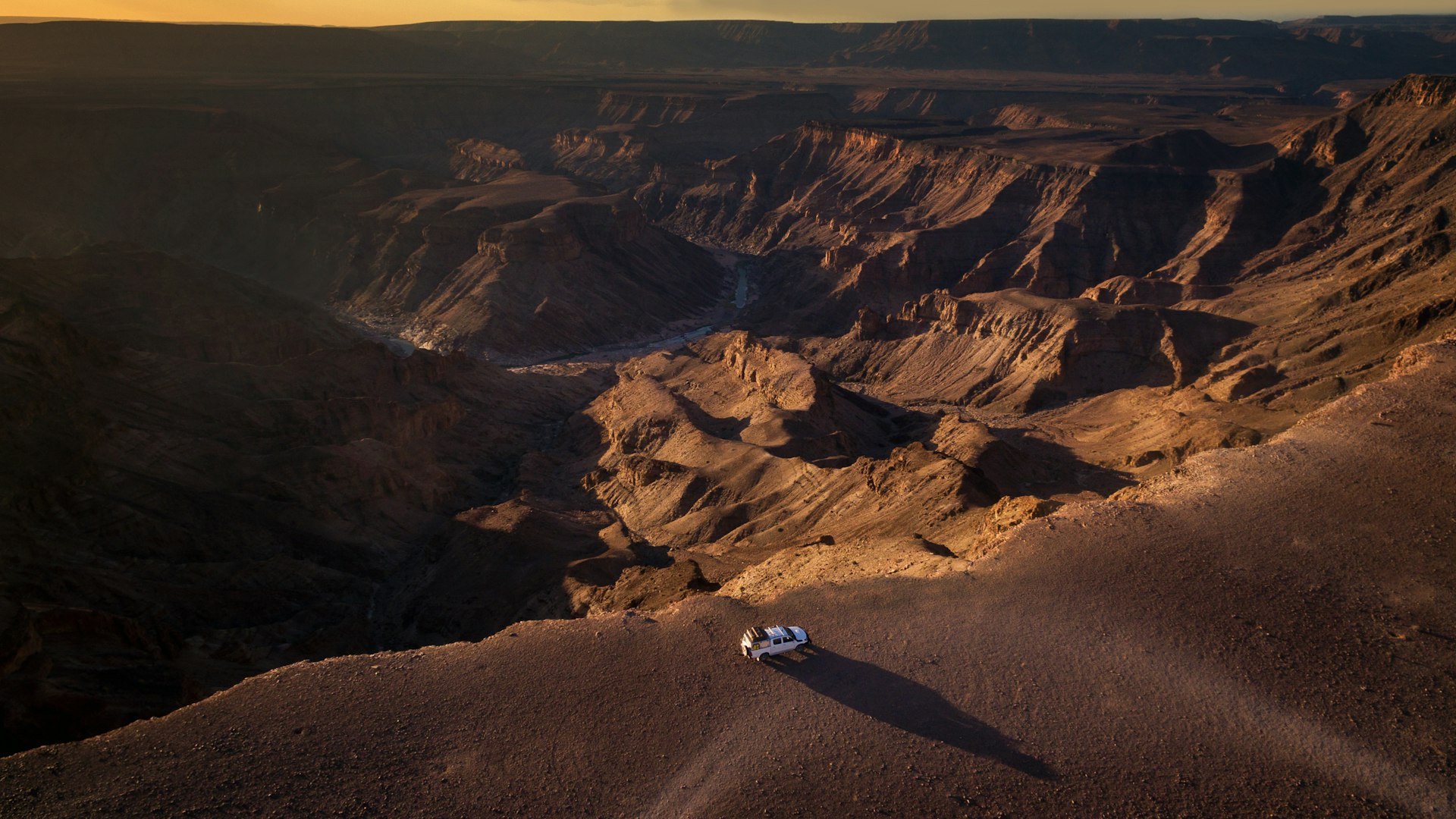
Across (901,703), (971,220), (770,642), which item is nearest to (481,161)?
(971,220)

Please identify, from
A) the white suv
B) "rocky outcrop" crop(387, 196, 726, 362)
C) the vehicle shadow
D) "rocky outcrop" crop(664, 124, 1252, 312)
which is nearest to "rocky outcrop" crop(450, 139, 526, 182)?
"rocky outcrop" crop(664, 124, 1252, 312)

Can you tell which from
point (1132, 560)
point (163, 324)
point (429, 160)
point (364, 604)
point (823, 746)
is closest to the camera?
point (823, 746)

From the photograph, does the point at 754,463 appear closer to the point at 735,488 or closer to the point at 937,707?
the point at 735,488

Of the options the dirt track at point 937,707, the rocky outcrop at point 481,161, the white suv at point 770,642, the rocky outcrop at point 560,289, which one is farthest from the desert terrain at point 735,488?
the rocky outcrop at point 481,161

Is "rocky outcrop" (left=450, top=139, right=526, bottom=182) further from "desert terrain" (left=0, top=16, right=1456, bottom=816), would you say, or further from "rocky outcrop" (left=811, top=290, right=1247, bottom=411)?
"rocky outcrop" (left=811, top=290, right=1247, bottom=411)

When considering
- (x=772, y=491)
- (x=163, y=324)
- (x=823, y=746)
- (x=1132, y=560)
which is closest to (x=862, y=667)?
(x=823, y=746)

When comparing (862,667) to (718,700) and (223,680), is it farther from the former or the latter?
(223,680)
